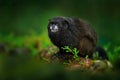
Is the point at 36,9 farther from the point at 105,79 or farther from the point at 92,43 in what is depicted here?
the point at 105,79

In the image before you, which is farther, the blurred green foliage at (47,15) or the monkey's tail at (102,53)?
the blurred green foliage at (47,15)

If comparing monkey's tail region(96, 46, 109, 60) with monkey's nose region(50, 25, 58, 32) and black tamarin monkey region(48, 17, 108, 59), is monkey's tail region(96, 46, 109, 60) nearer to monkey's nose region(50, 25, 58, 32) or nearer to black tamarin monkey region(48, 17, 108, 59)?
black tamarin monkey region(48, 17, 108, 59)

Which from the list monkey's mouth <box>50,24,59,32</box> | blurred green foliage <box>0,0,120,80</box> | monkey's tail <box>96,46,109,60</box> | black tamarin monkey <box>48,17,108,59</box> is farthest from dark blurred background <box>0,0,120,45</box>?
monkey's mouth <box>50,24,59,32</box>

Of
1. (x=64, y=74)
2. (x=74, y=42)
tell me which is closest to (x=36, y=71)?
(x=64, y=74)

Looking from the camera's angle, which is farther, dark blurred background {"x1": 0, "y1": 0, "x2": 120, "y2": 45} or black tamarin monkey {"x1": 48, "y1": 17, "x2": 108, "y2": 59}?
dark blurred background {"x1": 0, "y1": 0, "x2": 120, "y2": 45}

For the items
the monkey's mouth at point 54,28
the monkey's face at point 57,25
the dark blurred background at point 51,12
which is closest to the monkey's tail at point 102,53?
the monkey's face at point 57,25

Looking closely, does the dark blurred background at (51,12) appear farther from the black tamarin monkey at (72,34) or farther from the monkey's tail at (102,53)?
the black tamarin monkey at (72,34)

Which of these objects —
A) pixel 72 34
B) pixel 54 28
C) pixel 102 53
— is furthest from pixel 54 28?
pixel 102 53

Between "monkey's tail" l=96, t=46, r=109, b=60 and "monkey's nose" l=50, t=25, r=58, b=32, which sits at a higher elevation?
"monkey's nose" l=50, t=25, r=58, b=32

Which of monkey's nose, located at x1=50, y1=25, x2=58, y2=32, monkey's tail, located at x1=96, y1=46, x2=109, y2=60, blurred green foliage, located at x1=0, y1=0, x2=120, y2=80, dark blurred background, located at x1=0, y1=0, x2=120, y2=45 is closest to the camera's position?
monkey's nose, located at x1=50, y1=25, x2=58, y2=32
